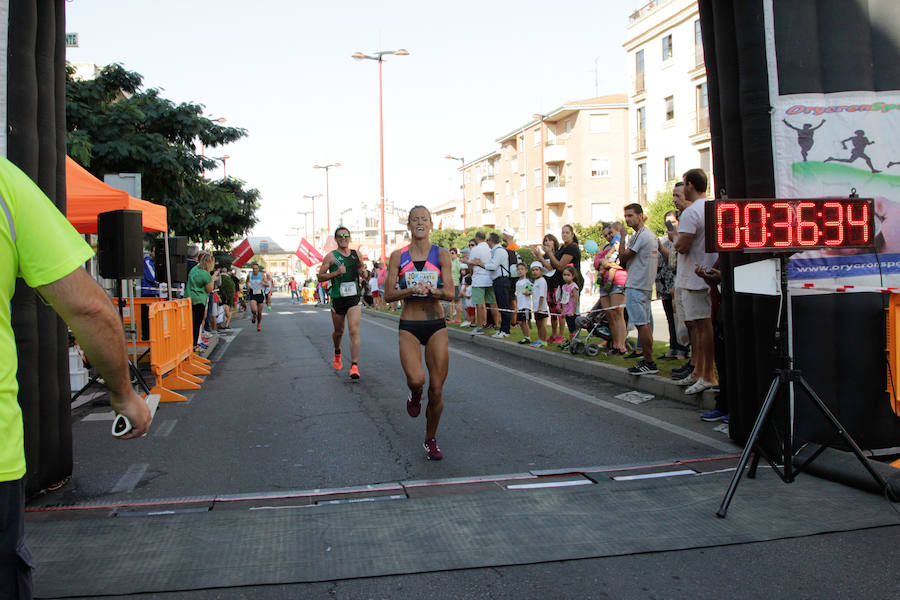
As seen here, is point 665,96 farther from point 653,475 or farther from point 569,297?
point 653,475

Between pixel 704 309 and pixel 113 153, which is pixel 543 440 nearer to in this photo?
pixel 704 309

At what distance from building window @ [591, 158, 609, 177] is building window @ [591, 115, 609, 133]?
217cm

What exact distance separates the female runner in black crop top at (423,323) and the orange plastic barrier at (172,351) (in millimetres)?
4083

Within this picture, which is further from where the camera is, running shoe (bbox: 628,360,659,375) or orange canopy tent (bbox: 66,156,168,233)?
orange canopy tent (bbox: 66,156,168,233)

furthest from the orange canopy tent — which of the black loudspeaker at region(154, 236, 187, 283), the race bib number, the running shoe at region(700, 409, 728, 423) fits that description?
the running shoe at region(700, 409, 728, 423)

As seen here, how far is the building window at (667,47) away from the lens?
42156 millimetres

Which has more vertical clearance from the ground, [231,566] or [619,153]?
[619,153]

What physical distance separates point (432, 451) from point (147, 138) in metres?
14.3

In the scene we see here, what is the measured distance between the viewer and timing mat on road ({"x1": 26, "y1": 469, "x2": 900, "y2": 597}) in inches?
146

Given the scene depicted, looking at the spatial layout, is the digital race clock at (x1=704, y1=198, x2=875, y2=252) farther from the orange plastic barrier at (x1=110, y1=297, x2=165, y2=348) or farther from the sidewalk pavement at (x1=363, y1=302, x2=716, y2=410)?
the orange plastic barrier at (x1=110, y1=297, x2=165, y2=348)

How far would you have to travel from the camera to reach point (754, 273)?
459cm

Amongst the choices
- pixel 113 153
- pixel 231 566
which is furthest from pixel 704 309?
pixel 113 153

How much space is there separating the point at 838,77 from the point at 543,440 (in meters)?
3.68

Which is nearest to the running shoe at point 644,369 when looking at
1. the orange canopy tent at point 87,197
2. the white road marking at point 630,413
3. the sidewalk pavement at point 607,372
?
the sidewalk pavement at point 607,372
